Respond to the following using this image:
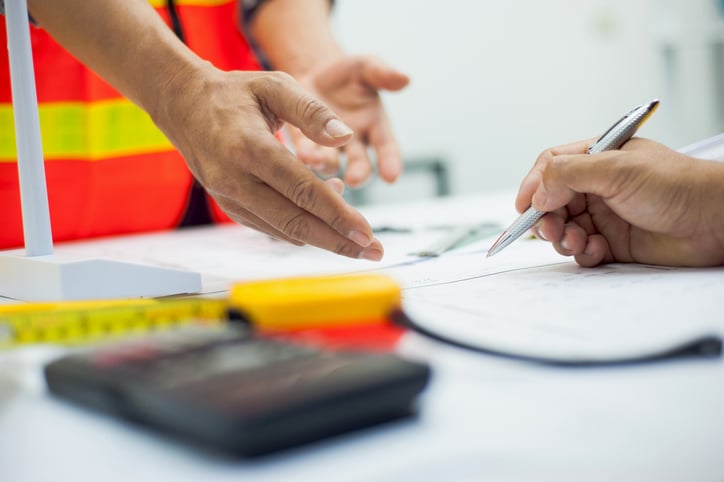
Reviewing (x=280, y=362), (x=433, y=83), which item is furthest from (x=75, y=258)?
(x=433, y=83)

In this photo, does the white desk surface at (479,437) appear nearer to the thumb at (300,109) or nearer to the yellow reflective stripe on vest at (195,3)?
the thumb at (300,109)

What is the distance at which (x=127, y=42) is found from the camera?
0.70m

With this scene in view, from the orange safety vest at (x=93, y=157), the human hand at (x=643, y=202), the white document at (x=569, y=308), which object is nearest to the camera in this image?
the white document at (x=569, y=308)

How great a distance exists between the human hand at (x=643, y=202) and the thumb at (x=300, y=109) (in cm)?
18

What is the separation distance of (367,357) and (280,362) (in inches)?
1.3

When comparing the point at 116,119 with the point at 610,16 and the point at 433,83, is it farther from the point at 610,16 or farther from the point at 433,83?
the point at 610,16

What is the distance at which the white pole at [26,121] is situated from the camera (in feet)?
2.04

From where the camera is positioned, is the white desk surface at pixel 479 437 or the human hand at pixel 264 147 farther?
the human hand at pixel 264 147

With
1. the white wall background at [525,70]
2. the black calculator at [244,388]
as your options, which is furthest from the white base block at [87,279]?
the white wall background at [525,70]

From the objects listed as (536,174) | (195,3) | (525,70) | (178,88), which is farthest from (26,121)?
(525,70)

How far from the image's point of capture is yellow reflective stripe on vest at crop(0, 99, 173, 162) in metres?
1.24

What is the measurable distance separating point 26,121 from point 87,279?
0.16 meters

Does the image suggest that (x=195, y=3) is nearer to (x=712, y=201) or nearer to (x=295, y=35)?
(x=295, y=35)

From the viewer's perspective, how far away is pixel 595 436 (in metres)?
0.25
